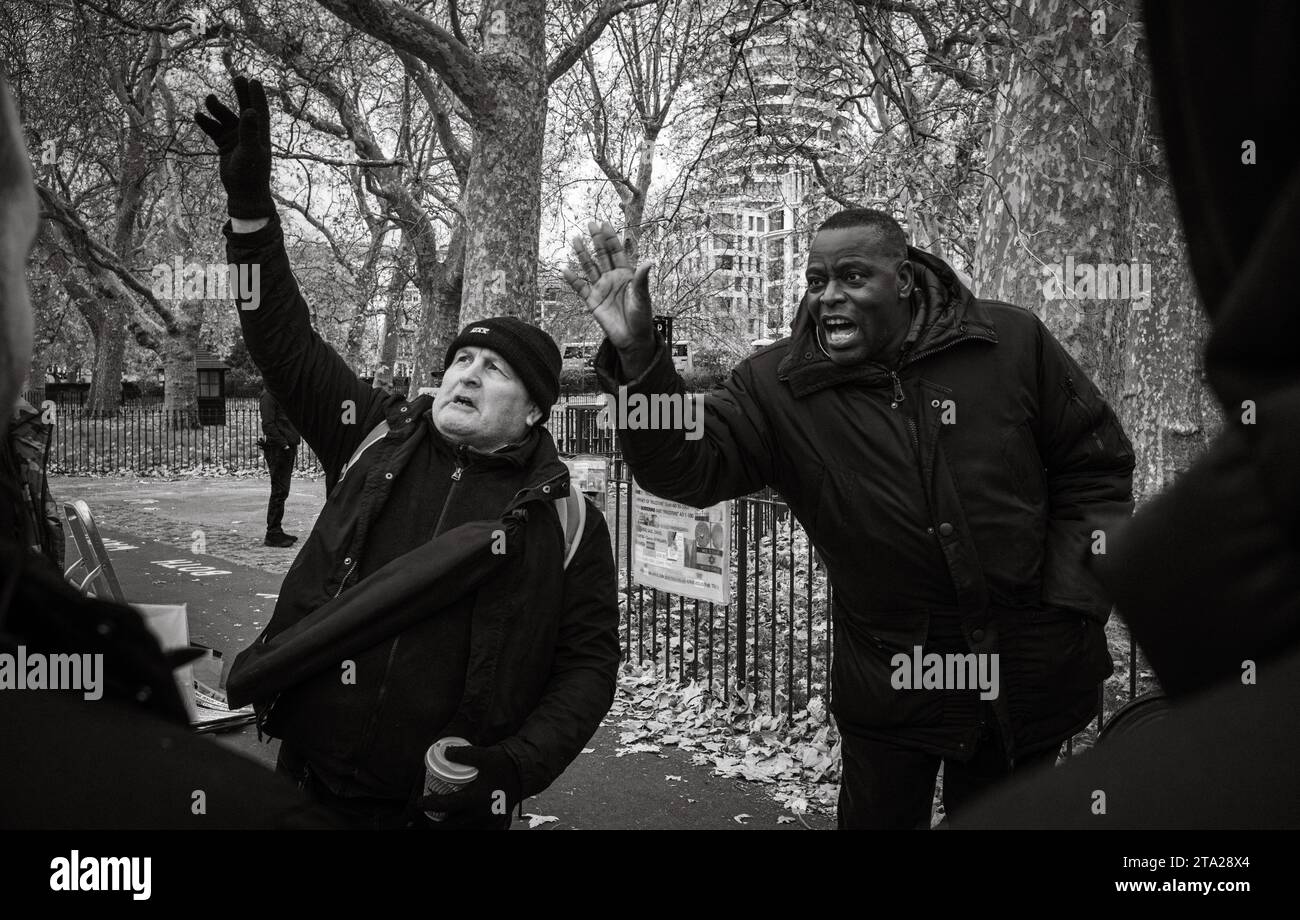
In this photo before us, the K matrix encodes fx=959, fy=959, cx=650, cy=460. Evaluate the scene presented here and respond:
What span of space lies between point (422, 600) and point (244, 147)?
56.1 inches

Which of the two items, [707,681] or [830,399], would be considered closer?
[830,399]

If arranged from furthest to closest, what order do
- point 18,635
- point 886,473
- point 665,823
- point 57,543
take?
point 665,823 → point 57,543 → point 886,473 → point 18,635

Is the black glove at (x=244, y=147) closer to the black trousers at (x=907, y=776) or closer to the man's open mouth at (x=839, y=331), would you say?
the man's open mouth at (x=839, y=331)

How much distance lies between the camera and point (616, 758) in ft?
18.4

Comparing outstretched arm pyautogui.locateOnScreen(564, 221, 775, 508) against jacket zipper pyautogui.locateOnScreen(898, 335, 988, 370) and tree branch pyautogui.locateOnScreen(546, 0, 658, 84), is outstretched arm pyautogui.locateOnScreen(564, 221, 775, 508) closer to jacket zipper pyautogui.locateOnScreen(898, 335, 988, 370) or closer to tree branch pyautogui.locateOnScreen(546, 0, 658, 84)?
jacket zipper pyautogui.locateOnScreen(898, 335, 988, 370)

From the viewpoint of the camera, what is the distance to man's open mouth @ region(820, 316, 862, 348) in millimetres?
3062

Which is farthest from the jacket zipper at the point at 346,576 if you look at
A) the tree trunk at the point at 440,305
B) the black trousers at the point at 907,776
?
the tree trunk at the point at 440,305

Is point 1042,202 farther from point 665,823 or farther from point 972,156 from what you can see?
point 972,156

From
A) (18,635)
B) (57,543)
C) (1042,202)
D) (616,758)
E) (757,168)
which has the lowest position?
(616,758)

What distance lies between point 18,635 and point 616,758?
503cm

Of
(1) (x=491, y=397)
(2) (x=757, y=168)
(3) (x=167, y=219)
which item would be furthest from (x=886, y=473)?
(3) (x=167, y=219)

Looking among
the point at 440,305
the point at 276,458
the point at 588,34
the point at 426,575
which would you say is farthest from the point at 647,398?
the point at 440,305

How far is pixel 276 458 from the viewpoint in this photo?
12242 millimetres

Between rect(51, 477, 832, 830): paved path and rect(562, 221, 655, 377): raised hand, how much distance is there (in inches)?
54.8
